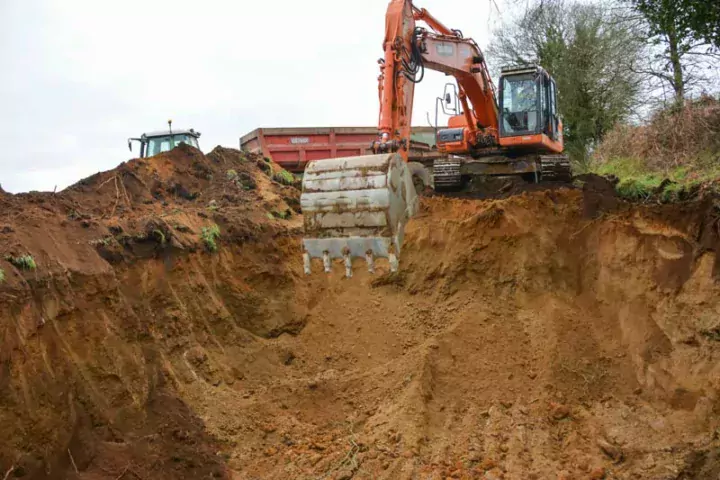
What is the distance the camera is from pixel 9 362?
177 inches

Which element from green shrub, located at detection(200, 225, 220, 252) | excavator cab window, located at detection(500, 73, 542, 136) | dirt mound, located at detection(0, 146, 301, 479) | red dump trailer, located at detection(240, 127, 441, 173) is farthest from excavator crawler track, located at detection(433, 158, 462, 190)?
red dump trailer, located at detection(240, 127, 441, 173)

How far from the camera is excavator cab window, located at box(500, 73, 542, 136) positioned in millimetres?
9016

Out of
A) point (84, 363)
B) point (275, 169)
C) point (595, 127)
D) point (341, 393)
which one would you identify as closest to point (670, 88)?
point (595, 127)

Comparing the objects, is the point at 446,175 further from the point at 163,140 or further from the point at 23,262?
the point at 163,140

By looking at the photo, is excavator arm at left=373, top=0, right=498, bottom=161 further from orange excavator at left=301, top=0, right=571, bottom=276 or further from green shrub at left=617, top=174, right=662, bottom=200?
green shrub at left=617, top=174, right=662, bottom=200

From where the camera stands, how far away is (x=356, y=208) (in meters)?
5.36

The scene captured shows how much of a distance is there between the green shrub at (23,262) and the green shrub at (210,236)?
2.32m

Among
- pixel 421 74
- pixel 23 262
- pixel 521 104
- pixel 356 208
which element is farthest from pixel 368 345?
pixel 521 104

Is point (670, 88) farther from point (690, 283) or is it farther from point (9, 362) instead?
point (9, 362)

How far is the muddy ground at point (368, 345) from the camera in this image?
480 cm

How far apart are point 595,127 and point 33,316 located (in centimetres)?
1788

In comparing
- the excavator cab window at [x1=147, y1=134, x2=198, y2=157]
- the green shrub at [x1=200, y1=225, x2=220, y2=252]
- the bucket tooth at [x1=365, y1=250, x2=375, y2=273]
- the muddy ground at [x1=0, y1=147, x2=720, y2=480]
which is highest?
the excavator cab window at [x1=147, y1=134, x2=198, y2=157]

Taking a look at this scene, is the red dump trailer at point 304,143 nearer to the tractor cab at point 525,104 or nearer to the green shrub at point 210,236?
the tractor cab at point 525,104

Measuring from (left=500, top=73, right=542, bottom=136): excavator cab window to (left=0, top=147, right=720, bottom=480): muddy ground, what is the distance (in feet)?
7.56
